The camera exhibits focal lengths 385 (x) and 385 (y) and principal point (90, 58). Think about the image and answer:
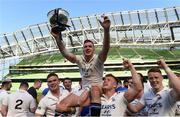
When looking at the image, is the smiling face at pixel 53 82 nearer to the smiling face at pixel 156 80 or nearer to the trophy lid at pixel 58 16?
the trophy lid at pixel 58 16

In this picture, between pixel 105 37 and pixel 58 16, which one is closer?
pixel 105 37

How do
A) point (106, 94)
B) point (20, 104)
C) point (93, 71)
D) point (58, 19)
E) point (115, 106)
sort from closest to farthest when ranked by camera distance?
point (115, 106) < point (106, 94) < point (93, 71) < point (58, 19) < point (20, 104)

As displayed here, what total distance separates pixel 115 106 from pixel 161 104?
29.2 inches

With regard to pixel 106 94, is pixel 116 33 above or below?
above

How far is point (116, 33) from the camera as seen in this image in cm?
5169

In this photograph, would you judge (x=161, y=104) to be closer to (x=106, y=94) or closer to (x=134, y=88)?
(x=134, y=88)

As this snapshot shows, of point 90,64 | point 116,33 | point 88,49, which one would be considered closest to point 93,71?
point 90,64

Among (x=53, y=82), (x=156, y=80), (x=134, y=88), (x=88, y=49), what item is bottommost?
(x=134, y=88)

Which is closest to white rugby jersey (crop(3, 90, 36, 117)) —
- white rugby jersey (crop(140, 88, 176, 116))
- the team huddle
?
the team huddle

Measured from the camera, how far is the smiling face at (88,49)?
22.0 ft

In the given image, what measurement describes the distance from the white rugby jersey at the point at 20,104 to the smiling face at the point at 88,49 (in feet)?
7.29

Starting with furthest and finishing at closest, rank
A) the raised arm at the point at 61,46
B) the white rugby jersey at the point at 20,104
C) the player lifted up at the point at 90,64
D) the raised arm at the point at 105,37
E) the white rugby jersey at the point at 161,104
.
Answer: the white rugby jersey at the point at 20,104 → the raised arm at the point at 61,46 → the player lifted up at the point at 90,64 → the raised arm at the point at 105,37 → the white rugby jersey at the point at 161,104

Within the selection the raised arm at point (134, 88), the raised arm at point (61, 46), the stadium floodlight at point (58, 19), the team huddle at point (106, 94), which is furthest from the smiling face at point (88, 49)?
the raised arm at point (134, 88)

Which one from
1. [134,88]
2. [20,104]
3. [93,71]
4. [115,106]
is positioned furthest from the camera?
[20,104]
